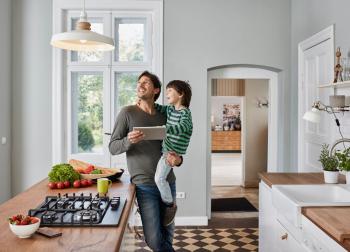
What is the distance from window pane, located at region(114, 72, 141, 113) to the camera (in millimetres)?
5051

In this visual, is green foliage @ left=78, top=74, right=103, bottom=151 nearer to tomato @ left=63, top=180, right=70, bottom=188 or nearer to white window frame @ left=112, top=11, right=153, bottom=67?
white window frame @ left=112, top=11, right=153, bottom=67

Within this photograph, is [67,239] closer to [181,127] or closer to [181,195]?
[181,127]

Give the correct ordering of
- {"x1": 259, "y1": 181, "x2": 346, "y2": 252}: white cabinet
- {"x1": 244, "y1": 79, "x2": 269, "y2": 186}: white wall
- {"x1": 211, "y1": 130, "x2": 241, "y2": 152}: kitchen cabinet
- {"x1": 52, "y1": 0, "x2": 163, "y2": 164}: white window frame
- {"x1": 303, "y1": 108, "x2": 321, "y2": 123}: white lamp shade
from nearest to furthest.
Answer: {"x1": 259, "y1": 181, "x2": 346, "y2": 252}: white cabinet < {"x1": 303, "y1": 108, "x2": 321, "y2": 123}: white lamp shade < {"x1": 52, "y1": 0, "x2": 163, "y2": 164}: white window frame < {"x1": 244, "y1": 79, "x2": 269, "y2": 186}: white wall < {"x1": 211, "y1": 130, "x2": 241, "y2": 152}: kitchen cabinet

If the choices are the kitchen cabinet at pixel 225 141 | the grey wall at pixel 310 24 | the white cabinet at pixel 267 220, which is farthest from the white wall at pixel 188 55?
the kitchen cabinet at pixel 225 141

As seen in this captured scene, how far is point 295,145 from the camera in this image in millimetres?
4824

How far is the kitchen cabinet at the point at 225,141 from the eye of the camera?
561 inches

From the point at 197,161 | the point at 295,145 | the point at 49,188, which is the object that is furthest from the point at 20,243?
the point at 295,145

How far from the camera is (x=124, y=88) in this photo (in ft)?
16.6

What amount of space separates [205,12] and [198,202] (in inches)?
99.9

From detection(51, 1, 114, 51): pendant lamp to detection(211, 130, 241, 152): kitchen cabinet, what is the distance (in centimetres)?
1166

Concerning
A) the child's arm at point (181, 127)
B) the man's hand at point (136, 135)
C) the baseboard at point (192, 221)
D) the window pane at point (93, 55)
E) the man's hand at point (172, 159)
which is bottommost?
the baseboard at point (192, 221)

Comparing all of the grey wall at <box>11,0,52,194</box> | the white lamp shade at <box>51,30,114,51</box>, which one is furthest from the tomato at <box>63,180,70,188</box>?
the grey wall at <box>11,0,52,194</box>

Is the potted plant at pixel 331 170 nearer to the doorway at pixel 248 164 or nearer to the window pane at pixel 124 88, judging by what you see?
the doorway at pixel 248 164

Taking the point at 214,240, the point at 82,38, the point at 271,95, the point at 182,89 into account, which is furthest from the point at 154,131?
the point at 271,95
